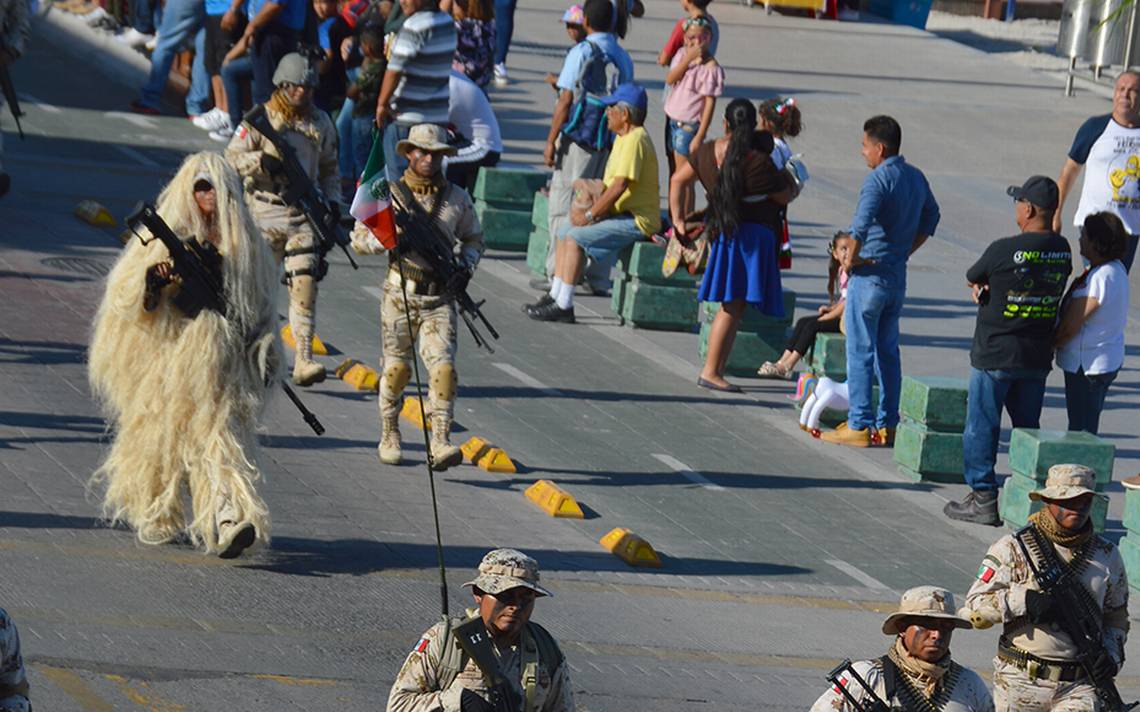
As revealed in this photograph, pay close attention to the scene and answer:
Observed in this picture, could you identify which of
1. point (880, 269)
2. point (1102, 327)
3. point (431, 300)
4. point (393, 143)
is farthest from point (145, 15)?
point (1102, 327)

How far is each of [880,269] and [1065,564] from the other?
20.2ft

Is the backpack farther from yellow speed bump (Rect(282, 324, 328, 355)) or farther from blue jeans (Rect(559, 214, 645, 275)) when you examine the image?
yellow speed bump (Rect(282, 324, 328, 355))

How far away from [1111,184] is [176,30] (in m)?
11.7

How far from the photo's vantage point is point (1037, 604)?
8.94 m

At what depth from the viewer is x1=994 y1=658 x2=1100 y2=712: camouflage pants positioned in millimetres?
8961

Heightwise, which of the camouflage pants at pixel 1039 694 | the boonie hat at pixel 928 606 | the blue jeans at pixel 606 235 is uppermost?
the boonie hat at pixel 928 606

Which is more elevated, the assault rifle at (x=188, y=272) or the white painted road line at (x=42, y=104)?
the assault rifle at (x=188, y=272)

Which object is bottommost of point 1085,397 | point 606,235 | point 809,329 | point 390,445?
point 390,445

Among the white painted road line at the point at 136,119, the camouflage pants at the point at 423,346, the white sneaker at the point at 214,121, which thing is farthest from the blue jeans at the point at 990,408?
the white painted road line at the point at 136,119

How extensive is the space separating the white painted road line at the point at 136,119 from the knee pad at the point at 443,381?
12.0 meters

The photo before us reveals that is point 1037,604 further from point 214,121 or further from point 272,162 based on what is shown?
point 214,121

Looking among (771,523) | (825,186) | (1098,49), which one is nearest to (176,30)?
(825,186)

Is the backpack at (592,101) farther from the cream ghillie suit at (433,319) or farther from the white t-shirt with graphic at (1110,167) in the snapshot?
the cream ghillie suit at (433,319)

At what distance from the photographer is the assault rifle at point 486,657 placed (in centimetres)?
671
